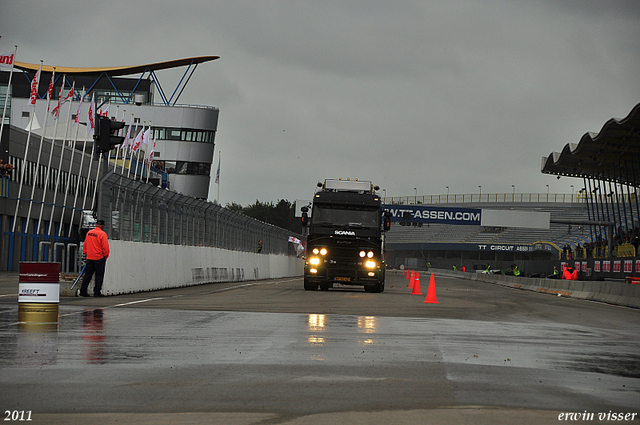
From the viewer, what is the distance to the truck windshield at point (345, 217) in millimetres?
28031

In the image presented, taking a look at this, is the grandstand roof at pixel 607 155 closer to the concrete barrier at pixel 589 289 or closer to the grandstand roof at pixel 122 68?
the concrete barrier at pixel 589 289

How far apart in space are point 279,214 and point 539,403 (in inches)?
6743

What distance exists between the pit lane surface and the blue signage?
72.7 meters

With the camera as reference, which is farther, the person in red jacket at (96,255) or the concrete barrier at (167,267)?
the concrete barrier at (167,267)

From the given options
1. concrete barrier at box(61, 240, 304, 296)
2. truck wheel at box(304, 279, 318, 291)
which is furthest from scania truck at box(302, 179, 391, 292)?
concrete barrier at box(61, 240, 304, 296)

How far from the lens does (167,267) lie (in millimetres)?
27750

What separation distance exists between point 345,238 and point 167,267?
584cm

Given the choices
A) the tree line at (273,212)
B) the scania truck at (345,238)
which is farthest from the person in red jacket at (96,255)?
the tree line at (273,212)

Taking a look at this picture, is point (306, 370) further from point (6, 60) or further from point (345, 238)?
point (6, 60)

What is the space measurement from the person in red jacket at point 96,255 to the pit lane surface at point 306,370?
4078 mm

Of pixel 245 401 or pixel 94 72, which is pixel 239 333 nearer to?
pixel 245 401

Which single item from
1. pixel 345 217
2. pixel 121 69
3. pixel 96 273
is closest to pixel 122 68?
pixel 121 69

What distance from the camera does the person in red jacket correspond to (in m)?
19.3

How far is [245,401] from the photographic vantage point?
6562mm
